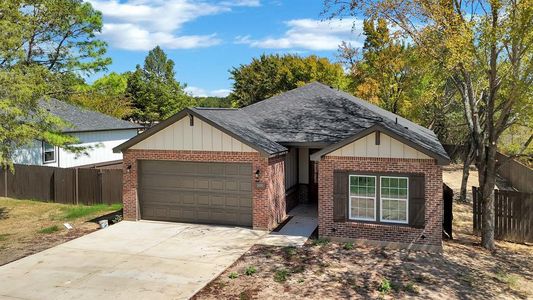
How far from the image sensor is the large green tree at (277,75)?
160ft

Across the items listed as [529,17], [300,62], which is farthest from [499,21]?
[300,62]

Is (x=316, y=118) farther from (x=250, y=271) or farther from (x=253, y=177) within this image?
(x=250, y=271)

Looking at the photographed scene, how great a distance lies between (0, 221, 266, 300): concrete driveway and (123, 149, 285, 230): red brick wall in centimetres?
73

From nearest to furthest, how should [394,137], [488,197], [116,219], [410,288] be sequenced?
[410,288] → [394,137] → [488,197] → [116,219]

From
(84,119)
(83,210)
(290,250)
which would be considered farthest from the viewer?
(84,119)

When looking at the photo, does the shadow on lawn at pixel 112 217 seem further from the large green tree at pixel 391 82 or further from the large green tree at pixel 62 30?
the large green tree at pixel 391 82

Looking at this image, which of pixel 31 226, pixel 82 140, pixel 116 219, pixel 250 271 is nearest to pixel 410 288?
pixel 250 271

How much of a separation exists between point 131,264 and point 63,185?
1109 centimetres

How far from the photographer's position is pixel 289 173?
17.2 meters

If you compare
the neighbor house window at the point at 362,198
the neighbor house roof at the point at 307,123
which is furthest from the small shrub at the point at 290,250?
the neighbor house roof at the point at 307,123

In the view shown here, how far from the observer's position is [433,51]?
47.1 feet

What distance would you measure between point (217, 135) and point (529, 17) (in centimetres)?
940

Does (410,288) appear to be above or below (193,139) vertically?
below

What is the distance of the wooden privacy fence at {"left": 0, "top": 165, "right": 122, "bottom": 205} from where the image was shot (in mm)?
19672
